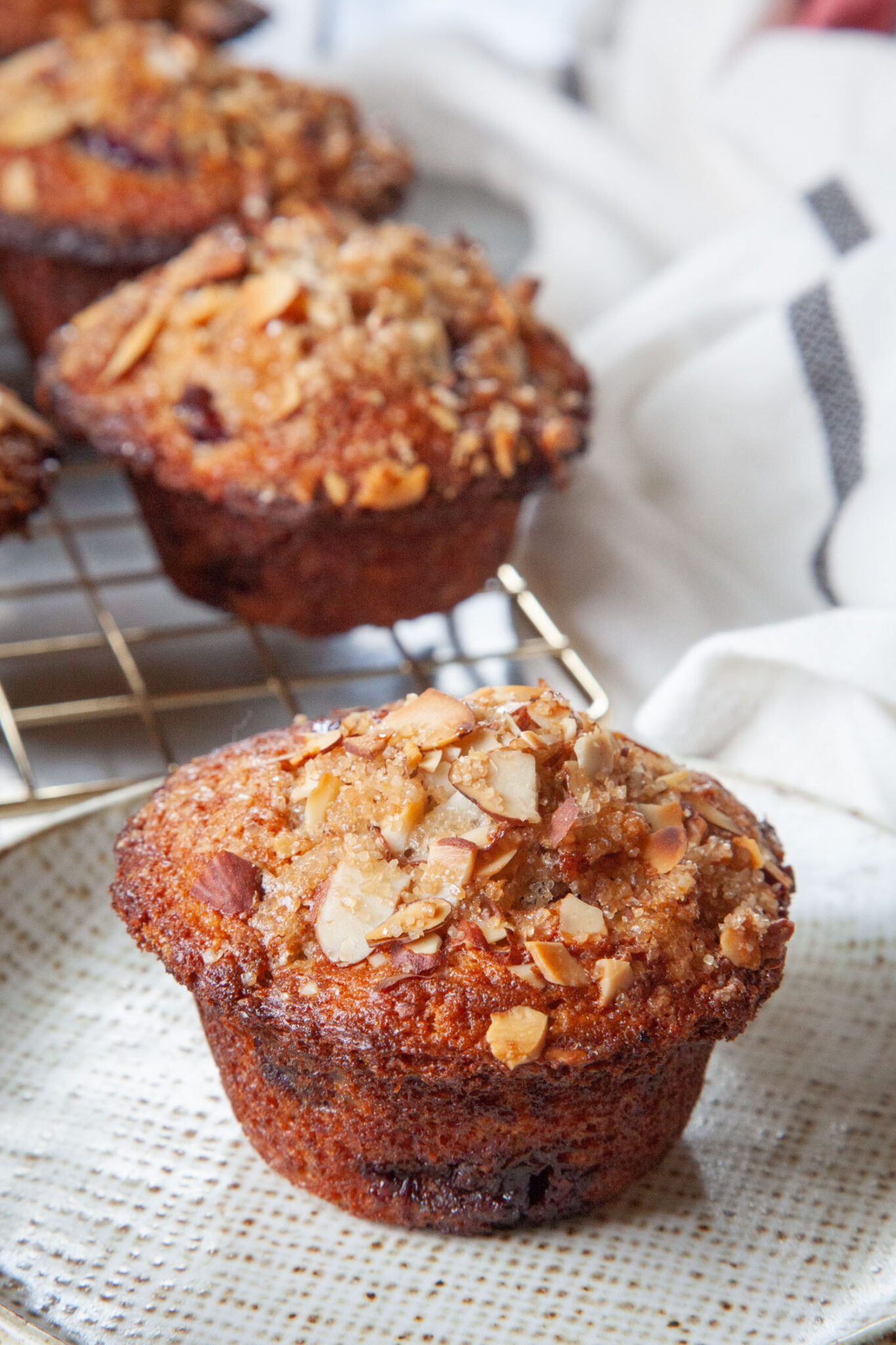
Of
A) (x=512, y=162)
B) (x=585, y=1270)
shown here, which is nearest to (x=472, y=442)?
(x=585, y=1270)

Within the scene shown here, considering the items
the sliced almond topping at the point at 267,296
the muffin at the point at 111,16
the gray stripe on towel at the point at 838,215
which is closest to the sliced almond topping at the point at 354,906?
the sliced almond topping at the point at 267,296

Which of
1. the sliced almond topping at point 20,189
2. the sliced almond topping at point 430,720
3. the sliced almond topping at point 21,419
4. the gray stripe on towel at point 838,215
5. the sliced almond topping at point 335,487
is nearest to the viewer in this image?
the sliced almond topping at point 430,720

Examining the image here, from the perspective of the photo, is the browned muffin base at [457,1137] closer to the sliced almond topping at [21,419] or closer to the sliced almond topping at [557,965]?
the sliced almond topping at [557,965]

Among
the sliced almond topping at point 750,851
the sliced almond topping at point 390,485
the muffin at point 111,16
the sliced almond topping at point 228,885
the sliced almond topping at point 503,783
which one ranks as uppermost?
the sliced almond topping at point 503,783

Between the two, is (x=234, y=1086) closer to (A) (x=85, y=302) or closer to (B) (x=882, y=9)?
(A) (x=85, y=302)

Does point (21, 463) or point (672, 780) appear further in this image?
point (21, 463)

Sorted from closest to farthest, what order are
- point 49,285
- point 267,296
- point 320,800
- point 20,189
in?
point 320,800
point 267,296
point 20,189
point 49,285

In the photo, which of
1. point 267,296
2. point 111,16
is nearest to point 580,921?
point 267,296

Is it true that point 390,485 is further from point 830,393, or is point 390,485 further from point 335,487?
point 830,393

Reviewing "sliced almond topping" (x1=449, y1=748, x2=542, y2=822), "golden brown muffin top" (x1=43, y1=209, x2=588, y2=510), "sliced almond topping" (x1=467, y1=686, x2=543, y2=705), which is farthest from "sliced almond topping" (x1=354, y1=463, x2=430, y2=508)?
"sliced almond topping" (x1=449, y1=748, x2=542, y2=822)
